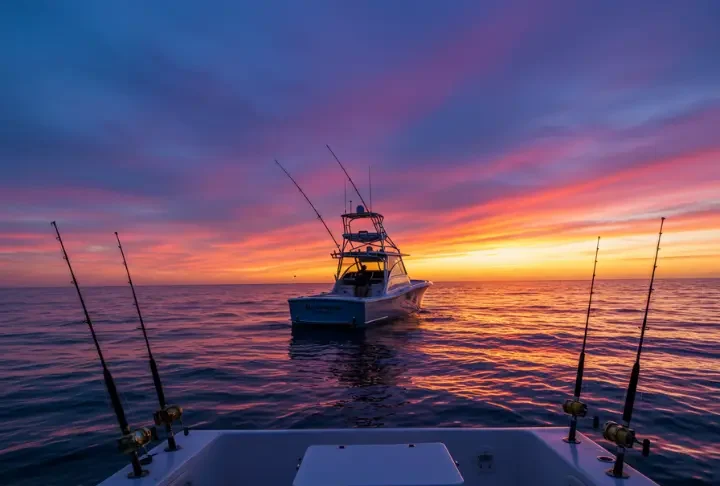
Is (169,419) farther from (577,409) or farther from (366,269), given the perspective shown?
(366,269)

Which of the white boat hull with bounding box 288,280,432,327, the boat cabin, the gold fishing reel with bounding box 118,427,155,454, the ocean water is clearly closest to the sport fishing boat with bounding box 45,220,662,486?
the gold fishing reel with bounding box 118,427,155,454

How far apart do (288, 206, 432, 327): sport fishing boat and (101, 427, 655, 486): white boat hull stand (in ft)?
45.0

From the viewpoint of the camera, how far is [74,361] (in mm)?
14602

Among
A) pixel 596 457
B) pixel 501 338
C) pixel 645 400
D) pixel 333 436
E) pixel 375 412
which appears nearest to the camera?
pixel 596 457

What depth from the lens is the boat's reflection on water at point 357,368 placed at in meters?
8.57

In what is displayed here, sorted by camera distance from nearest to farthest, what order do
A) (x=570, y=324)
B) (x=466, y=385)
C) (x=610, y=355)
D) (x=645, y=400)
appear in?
1. (x=645, y=400)
2. (x=466, y=385)
3. (x=610, y=355)
4. (x=570, y=324)

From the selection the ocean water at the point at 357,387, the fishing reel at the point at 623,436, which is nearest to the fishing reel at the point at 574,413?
the fishing reel at the point at 623,436

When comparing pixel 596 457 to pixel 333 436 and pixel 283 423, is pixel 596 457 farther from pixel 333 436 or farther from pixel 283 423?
pixel 283 423

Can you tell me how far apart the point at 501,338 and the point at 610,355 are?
16.2 feet

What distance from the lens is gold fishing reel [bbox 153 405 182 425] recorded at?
3572 mm

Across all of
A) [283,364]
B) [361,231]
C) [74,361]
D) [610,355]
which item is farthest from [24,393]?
[610,355]

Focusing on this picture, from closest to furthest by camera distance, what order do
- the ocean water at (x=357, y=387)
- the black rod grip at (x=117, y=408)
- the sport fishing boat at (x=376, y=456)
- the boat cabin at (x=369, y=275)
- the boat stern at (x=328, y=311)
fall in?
the sport fishing boat at (x=376, y=456)
the black rod grip at (x=117, y=408)
the ocean water at (x=357, y=387)
the boat stern at (x=328, y=311)
the boat cabin at (x=369, y=275)

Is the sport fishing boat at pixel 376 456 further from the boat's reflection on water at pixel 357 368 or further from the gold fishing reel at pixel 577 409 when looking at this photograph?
the boat's reflection on water at pixel 357 368

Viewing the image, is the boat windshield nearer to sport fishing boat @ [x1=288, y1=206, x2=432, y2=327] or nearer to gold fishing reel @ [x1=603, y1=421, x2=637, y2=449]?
sport fishing boat @ [x1=288, y1=206, x2=432, y2=327]
